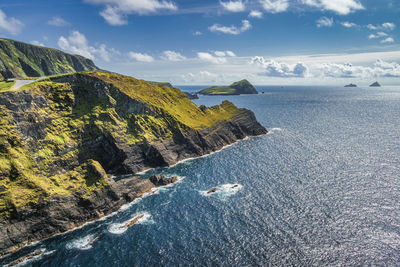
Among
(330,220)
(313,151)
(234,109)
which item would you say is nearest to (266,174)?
(330,220)

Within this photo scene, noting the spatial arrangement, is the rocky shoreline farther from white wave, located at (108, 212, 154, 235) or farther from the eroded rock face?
white wave, located at (108, 212, 154, 235)

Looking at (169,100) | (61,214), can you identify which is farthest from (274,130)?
(61,214)

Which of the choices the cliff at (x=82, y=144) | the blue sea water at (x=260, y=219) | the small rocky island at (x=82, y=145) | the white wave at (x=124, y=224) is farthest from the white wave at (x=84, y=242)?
the cliff at (x=82, y=144)

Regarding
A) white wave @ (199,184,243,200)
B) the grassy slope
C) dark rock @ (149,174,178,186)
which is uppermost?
the grassy slope

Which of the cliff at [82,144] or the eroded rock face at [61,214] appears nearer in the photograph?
the eroded rock face at [61,214]

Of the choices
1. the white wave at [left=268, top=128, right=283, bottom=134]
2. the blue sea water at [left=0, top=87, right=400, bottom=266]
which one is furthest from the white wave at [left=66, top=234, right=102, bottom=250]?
the white wave at [left=268, top=128, right=283, bottom=134]

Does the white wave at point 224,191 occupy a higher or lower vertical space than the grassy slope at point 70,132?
lower

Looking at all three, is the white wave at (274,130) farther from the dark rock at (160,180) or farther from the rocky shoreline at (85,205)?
the dark rock at (160,180)
